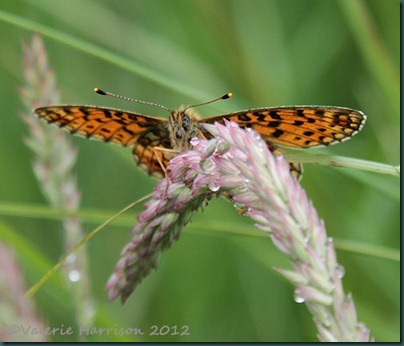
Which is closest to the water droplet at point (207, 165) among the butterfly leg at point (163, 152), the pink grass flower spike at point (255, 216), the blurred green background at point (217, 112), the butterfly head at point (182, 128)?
the pink grass flower spike at point (255, 216)

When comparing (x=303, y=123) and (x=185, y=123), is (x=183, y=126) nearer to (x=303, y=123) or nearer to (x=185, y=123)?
→ (x=185, y=123)

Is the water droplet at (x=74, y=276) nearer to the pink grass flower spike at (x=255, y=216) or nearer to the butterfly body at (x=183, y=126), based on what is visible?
the butterfly body at (x=183, y=126)

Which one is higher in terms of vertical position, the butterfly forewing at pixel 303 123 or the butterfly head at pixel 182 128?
the butterfly head at pixel 182 128

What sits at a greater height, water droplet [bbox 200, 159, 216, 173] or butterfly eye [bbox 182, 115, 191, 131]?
butterfly eye [bbox 182, 115, 191, 131]

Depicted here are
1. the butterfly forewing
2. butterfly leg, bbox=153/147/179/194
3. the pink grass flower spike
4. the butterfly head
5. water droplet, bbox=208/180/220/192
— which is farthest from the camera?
the butterfly head

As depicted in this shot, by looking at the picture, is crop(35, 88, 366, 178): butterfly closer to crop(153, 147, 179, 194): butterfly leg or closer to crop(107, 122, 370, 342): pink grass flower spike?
crop(153, 147, 179, 194): butterfly leg

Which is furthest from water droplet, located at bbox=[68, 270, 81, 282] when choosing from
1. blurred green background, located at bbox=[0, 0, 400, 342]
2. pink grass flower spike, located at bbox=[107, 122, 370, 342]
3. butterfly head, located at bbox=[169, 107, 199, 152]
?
pink grass flower spike, located at bbox=[107, 122, 370, 342]

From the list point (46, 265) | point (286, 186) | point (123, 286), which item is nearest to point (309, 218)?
point (286, 186)

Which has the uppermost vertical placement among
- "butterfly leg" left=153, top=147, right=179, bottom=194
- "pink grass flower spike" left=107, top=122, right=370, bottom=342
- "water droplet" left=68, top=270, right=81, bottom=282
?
"butterfly leg" left=153, top=147, right=179, bottom=194

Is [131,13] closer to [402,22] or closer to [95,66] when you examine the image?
[95,66]
